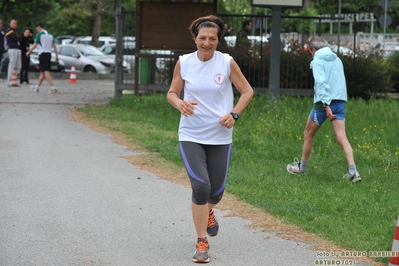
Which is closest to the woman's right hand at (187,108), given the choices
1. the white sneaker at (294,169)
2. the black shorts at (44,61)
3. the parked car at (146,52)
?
the white sneaker at (294,169)

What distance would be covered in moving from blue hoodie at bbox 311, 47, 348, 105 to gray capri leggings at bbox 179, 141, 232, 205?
11.0 feet

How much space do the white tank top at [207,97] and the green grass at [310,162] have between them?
4.83 feet

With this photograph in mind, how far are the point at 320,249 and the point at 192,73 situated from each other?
1738mm

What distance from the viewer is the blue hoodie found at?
9.70m

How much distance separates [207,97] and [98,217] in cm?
208

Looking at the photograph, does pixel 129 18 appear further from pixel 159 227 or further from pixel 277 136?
pixel 159 227

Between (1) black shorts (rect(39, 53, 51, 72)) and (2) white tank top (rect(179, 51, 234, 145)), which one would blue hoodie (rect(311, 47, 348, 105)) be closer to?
(2) white tank top (rect(179, 51, 234, 145))

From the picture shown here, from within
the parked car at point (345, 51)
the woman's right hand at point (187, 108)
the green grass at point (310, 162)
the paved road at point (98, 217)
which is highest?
the parked car at point (345, 51)

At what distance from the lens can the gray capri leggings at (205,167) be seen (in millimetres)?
6422

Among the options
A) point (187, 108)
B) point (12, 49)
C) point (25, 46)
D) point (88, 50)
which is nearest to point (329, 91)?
point (187, 108)

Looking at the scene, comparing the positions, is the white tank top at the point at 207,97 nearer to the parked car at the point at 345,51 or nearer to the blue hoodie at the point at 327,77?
the blue hoodie at the point at 327,77

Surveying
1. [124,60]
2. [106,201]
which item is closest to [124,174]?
[106,201]

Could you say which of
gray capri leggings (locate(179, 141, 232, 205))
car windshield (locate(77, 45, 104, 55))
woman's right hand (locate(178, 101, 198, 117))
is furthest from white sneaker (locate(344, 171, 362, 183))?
car windshield (locate(77, 45, 104, 55))

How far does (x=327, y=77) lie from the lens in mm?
9781
